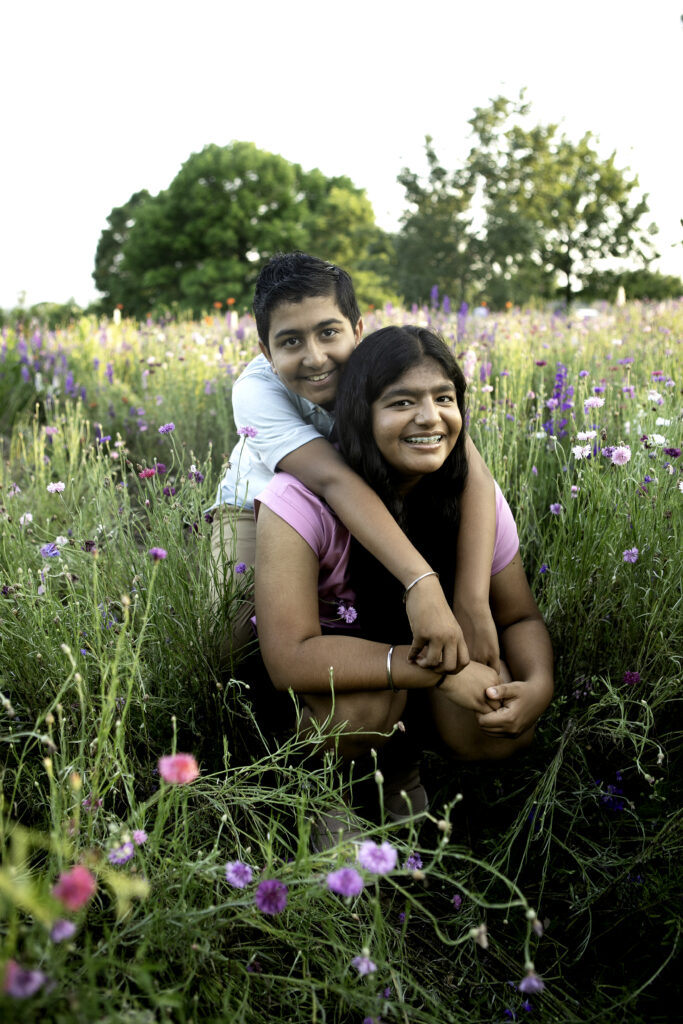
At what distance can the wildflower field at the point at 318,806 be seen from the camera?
1.25 m

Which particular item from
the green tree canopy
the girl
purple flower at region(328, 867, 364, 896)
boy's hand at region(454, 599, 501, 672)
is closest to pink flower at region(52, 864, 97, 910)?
purple flower at region(328, 867, 364, 896)

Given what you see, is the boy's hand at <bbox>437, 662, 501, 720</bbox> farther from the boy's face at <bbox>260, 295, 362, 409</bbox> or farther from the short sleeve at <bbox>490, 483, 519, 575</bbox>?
the boy's face at <bbox>260, 295, 362, 409</bbox>

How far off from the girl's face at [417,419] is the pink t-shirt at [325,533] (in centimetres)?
24

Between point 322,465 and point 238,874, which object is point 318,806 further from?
point 322,465

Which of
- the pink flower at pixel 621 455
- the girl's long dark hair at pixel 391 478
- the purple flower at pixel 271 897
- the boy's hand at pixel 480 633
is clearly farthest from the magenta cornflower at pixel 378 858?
the pink flower at pixel 621 455

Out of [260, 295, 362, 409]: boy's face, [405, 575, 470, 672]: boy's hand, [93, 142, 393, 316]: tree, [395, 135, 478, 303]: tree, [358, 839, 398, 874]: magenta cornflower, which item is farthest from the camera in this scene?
[93, 142, 393, 316]: tree

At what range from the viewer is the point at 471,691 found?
6.11ft

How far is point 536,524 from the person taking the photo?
2697 mm

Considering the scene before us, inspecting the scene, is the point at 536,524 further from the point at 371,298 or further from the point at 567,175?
the point at 567,175

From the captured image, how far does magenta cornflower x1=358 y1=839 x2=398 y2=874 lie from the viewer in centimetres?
106

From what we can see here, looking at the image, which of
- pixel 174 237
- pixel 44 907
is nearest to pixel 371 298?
pixel 174 237

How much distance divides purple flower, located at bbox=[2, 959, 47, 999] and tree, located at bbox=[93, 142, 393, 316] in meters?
30.0

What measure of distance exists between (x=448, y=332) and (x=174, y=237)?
1179 inches

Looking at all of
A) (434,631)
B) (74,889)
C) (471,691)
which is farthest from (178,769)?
(471,691)
